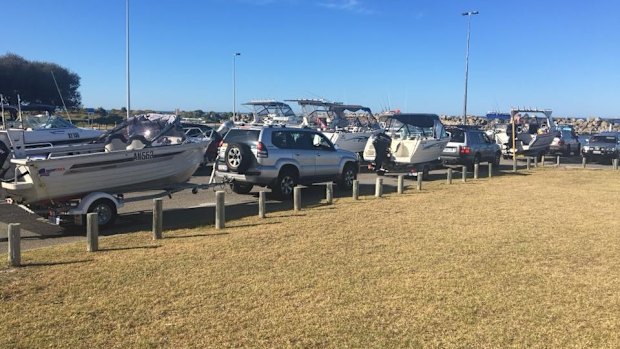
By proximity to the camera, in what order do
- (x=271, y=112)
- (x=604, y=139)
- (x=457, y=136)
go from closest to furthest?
(x=457, y=136), (x=604, y=139), (x=271, y=112)

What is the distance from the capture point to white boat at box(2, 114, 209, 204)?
8.73 metres

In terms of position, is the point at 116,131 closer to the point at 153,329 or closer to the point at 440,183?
the point at 153,329

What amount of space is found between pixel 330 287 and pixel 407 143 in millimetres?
12143

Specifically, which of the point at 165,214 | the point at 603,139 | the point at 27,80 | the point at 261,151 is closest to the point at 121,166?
the point at 165,214

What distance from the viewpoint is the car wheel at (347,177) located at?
571 inches

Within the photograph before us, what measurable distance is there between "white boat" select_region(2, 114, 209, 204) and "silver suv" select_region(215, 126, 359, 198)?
0.83 m

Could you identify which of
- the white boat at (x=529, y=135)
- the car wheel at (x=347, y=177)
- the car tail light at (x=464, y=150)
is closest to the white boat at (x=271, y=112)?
the white boat at (x=529, y=135)

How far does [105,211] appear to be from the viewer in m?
9.23

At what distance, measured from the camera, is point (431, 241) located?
7.86 meters

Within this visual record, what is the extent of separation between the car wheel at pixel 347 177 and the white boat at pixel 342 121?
8.03 metres

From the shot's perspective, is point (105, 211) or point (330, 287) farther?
point (105, 211)

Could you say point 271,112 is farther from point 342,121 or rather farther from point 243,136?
point 243,136

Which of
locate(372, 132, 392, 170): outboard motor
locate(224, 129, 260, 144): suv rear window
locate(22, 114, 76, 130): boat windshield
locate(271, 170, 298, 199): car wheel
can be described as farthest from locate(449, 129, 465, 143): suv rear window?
locate(22, 114, 76, 130): boat windshield

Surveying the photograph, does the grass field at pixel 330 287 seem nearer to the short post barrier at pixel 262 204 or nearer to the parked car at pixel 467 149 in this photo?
the short post barrier at pixel 262 204
